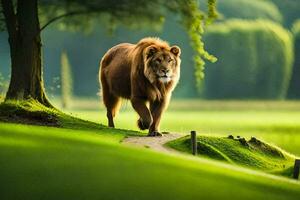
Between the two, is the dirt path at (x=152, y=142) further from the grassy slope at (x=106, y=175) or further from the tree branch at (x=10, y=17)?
the tree branch at (x=10, y=17)

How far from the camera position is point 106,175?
1317cm

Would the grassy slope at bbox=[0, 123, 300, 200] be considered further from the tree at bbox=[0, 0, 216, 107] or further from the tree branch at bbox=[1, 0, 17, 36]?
the tree branch at bbox=[1, 0, 17, 36]

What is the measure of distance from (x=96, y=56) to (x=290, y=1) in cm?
1863

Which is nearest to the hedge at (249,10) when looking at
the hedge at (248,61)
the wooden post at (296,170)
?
the hedge at (248,61)

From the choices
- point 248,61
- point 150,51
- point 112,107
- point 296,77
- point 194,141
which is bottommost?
point 194,141

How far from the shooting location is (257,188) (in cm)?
1398

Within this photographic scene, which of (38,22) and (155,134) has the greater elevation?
(38,22)

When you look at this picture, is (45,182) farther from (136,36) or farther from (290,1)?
(290,1)

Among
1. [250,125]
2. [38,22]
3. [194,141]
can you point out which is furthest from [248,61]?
[194,141]

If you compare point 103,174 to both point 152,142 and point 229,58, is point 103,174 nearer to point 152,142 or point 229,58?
point 152,142

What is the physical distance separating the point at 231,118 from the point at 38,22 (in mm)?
25085

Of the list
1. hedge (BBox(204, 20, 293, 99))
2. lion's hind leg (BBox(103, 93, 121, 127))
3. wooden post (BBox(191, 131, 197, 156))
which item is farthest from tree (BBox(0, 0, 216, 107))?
hedge (BBox(204, 20, 293, 99))

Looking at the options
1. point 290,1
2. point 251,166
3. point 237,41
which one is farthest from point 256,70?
point 251,166

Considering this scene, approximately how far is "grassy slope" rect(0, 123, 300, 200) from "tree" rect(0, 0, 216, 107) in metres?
5.44
